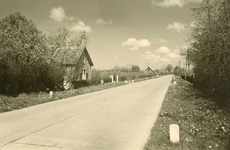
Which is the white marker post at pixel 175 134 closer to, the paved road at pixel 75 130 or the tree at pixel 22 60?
the paved road at pixel 75 130

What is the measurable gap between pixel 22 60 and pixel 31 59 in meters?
0.84

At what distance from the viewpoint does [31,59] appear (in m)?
17.5

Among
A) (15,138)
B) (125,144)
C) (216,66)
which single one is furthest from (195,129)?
(216,66)

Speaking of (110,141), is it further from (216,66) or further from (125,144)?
(216,66)

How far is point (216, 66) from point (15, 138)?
497 inches

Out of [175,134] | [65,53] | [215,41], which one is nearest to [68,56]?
[65,53]

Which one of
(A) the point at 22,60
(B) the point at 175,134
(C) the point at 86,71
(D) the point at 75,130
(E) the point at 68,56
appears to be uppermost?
(E) the point at 68,56

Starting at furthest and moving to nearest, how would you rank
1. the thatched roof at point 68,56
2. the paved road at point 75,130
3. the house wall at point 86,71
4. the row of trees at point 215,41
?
the house wall at point 86,71 < the thatched roof at point 68,56 < the row of trees at point 215,41 < the paved road at point 75,130

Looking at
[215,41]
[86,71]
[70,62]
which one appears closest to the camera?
[215,41]

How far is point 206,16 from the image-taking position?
1487 cm

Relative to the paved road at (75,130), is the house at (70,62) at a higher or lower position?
higher

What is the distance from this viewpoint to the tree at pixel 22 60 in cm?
1362

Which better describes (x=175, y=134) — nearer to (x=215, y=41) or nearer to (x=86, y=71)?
(x=215, y=41)

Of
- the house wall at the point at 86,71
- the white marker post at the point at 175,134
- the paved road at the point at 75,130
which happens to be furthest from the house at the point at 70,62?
the white marker post at the point at 175,134
